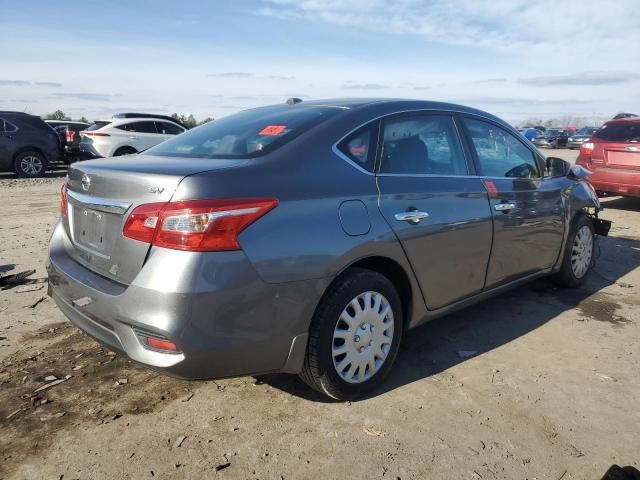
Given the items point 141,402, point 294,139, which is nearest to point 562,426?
point 294,139

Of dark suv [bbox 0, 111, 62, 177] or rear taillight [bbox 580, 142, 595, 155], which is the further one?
dark suv [bbox 0, 111, 62, 177]

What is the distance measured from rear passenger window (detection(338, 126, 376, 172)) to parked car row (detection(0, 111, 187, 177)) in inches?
452

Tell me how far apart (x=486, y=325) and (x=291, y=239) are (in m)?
2.22

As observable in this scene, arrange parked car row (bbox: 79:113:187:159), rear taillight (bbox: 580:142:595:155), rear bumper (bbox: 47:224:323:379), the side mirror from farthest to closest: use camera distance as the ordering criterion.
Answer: parked car row (bbox: 79:113:187:159) < rear taillight (bbox: 580:142:595:155) < the side mirror < rear bumper (bbox: 47:224:323:379)

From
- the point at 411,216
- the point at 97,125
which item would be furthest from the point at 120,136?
the point at 411,216

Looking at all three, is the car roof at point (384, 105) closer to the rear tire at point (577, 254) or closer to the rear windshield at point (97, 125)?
the rear tire at point (577, 254)

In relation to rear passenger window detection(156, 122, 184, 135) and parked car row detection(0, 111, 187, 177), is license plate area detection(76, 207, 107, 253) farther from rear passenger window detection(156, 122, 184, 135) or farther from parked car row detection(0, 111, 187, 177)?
rear passenger window detection(156, 122, 184, 135)

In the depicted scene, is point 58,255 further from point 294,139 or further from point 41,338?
point 294,139

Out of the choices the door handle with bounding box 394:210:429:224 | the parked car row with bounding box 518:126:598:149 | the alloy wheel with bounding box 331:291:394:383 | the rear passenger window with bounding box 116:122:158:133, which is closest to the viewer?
the alloy wheel with bounding box 331:291:394:383

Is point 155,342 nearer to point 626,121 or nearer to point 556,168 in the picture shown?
point 556,168

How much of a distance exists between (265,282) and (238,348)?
323 mm

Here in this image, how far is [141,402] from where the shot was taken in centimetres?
284

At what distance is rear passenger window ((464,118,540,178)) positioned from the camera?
3.69 metres

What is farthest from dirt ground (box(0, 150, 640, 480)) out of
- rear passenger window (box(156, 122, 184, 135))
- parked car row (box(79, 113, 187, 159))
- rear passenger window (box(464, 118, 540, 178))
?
rear passenger window (box(156, 122, 184, 135))
